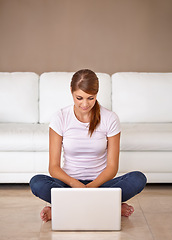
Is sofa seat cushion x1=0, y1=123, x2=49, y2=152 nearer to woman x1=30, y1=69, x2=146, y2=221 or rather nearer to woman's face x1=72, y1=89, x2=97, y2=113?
woman x1=30, y1=69, x2=146, y2=221

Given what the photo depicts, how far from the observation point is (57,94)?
10.9ft

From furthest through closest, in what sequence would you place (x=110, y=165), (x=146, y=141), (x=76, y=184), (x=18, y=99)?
(x=18, y=99), (x=146, y=141), (x=110, y=165), (x=76, y=184)

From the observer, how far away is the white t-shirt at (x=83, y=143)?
204cm

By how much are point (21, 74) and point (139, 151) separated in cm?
143

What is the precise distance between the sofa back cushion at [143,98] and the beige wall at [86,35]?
793 mm

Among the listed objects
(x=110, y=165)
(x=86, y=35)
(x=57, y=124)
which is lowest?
(x=110, y=165)

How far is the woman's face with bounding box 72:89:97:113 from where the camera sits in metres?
1.91

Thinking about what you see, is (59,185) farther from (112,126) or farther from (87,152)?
(112,126)

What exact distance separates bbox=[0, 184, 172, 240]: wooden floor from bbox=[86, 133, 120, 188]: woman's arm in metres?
0.26

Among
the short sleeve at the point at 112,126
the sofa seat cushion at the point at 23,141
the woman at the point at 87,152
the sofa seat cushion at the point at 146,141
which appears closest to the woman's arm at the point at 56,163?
the woman at the point at 87,152

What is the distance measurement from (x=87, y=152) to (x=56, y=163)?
186mm

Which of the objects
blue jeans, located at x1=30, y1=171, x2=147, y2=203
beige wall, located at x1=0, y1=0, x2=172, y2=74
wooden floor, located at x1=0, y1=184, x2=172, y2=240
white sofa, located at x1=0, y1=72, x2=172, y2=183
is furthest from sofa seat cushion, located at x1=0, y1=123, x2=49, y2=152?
beige wall, located at x1=0, y1=0, x2=172, y2=74

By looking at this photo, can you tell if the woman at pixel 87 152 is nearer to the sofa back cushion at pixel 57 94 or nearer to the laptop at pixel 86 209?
the laptop at pixel 86 209

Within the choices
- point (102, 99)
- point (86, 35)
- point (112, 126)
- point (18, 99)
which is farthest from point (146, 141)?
point (86, 35)
